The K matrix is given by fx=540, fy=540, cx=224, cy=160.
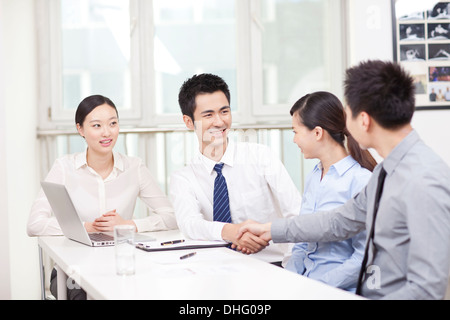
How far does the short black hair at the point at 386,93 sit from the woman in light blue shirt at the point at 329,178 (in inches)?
16.1

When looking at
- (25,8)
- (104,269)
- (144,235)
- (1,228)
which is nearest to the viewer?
(104,269)

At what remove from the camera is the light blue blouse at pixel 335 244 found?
1597 mm

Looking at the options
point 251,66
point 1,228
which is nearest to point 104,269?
point 1,228

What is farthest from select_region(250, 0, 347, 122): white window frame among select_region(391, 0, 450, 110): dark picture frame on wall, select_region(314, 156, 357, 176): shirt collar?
select_region(314, 156, 357, 176): shirt collar

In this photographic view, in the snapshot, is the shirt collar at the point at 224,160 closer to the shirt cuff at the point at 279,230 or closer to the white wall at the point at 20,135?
the shirt cuff at the point at 279,230

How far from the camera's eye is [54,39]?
3.46 m

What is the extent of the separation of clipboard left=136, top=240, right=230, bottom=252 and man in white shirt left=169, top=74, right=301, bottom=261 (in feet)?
0.84

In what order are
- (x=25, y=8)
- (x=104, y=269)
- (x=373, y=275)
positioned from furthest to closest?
(x=25, y=8) → (x=104, y=269) → (x=373, y=275)

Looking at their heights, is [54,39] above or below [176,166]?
above

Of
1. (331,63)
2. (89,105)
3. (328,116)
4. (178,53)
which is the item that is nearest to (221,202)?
(328,116)

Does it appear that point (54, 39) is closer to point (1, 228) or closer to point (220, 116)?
point (1, 228)

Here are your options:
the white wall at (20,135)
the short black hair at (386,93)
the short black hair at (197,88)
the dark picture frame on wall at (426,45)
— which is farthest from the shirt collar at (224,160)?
the dark picture frame on wall at (426,45)

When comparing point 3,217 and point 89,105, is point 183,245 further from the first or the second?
point 3,217

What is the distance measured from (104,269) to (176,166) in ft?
6.64
